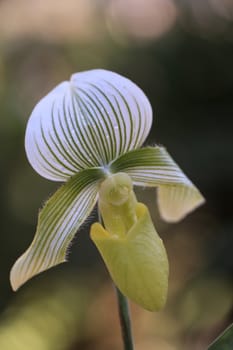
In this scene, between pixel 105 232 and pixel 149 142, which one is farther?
pixel 149 142

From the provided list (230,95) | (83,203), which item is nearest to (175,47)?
(230,95)

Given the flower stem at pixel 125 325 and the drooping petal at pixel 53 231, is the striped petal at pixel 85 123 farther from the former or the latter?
the flower stem at pixel 125 325

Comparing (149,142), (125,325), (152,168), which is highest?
(152,168)

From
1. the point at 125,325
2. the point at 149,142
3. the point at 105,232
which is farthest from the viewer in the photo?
the point at 149,142

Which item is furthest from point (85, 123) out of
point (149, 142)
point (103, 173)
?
point (149, 142)

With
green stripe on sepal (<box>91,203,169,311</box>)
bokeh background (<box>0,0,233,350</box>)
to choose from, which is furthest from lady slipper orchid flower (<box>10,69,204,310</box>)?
bokeh background (<box>0,0,233,350</box>)

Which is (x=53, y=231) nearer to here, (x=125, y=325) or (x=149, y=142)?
(x=125, y=325)
